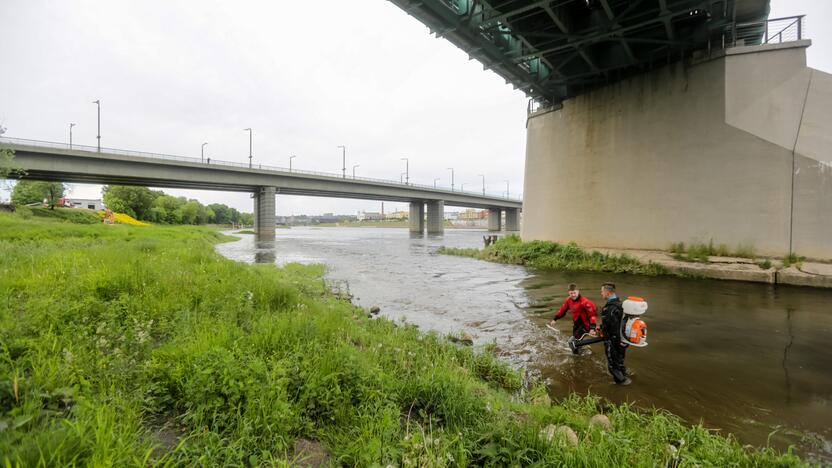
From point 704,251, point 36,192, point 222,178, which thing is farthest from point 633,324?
point 36,192

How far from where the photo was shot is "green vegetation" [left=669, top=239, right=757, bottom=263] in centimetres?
1456

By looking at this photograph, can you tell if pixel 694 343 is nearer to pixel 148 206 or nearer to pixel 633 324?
pixel 633 324

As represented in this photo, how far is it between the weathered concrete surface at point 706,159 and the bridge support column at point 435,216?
54.6 meters

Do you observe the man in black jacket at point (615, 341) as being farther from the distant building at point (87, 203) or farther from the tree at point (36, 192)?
the distant building at point (87, 203)

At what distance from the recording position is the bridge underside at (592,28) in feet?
46.6

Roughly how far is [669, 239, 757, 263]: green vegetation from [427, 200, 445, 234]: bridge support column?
2377 inches

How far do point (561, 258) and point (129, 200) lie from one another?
89.9 metres

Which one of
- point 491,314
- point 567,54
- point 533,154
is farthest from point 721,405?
point 533,154

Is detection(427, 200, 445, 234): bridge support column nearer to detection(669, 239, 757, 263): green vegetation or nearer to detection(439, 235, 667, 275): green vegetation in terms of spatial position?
detection(439, 235, 667, 275): green vegetation

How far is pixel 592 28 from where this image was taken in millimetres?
15164

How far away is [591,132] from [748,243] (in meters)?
10.1

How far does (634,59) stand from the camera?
57.7ft

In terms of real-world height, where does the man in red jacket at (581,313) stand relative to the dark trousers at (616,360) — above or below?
above

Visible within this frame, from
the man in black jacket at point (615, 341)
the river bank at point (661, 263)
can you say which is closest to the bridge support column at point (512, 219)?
the river bank at point (661, 263)
